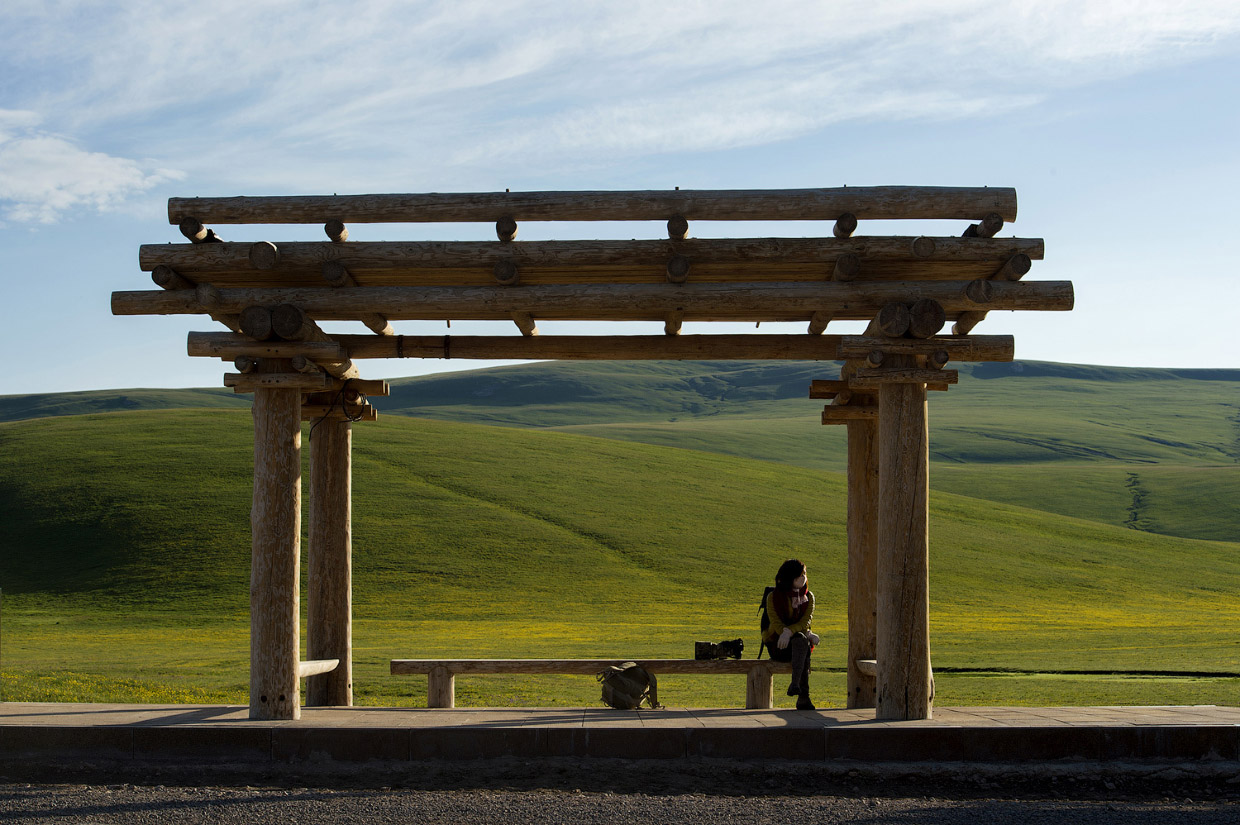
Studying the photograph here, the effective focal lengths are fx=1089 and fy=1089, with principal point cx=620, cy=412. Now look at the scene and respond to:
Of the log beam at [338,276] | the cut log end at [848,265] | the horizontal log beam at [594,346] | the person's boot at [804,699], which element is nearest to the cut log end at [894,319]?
the cut log end at [848,265]

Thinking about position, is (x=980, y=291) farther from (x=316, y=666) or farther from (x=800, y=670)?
(x=316, y=666)

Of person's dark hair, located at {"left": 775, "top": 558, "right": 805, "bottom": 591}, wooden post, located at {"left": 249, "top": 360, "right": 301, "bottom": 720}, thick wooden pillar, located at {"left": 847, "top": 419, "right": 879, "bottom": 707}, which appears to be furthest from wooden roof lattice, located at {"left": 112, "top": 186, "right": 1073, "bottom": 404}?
person's dark hair, located at {"left": 775, "top": 558, "right": 805, "bottom": 591}

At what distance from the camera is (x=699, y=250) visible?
9.78 meters

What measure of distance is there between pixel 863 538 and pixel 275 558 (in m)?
6.16

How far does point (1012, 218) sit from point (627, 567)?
36.1m

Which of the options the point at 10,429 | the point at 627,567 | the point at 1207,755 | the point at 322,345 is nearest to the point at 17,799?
the point at 322,345

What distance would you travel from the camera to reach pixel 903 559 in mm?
9930

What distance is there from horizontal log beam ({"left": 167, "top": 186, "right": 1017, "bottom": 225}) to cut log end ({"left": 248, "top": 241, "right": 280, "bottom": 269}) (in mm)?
334

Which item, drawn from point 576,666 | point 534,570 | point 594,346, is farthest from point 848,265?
point 534,570

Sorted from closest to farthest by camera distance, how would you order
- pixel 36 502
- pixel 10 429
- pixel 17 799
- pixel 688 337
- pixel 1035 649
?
1. pixel 17 799
2. pixel 688 337
3. pixel 1035 649
4. pixel 36 502
5. pixel 10 429

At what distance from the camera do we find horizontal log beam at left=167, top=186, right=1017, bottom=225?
9.72 metres

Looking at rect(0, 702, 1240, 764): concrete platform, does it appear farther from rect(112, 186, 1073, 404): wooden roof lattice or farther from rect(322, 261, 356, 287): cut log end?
rect(322, 261, 356, 287): cut log end

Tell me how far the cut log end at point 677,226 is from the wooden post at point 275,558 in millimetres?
3806

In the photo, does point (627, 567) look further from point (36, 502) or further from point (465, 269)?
point (465, 269)
